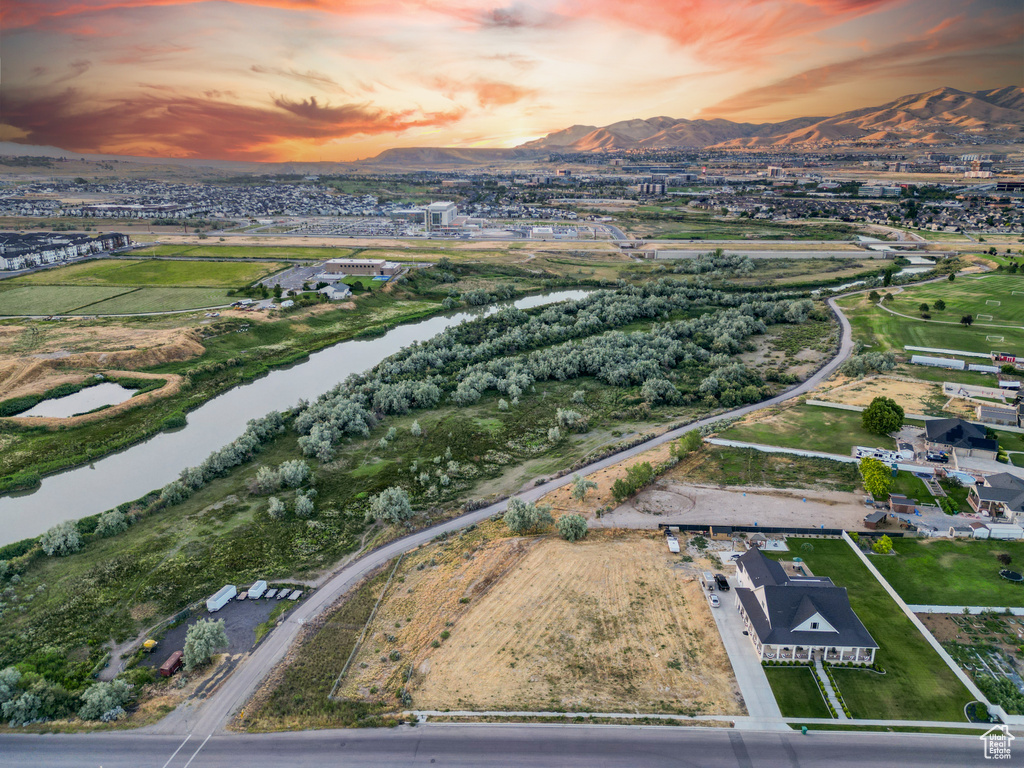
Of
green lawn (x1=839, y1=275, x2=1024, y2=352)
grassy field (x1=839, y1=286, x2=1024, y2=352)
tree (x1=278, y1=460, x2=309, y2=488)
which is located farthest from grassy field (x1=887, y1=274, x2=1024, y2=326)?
tree (x1=278, y1=460, x2=309, y2=488)

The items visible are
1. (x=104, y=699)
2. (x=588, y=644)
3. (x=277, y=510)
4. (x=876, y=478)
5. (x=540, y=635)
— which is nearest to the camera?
(x=104, y=699)

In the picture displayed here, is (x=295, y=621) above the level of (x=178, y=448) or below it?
below

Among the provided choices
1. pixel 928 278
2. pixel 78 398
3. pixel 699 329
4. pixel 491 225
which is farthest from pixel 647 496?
pixel 491 225

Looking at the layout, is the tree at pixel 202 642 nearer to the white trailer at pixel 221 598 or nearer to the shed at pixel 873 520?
the white trailer at pixel 221 598

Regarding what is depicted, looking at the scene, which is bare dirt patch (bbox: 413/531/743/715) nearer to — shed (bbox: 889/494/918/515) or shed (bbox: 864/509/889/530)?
shed (bbox: 864/509/889/530)

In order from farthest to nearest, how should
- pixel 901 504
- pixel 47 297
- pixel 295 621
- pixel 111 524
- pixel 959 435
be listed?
1. pixel 47 297
2. pixel 959 435
3. pixel 901 504
4. pixel 111 524
5. pixel 295 621

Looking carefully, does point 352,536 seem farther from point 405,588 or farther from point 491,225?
point 491,225

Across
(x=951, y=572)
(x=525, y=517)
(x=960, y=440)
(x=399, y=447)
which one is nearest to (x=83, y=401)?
(x=399, y=447)

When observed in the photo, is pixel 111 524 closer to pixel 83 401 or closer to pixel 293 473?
pixel 293 473
